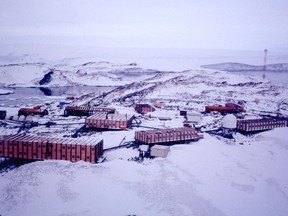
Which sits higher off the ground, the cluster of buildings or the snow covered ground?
the cluster of buildings

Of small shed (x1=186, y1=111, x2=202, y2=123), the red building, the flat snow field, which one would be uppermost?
small shed (x1=186, y1=111, x2=202, y2=123)

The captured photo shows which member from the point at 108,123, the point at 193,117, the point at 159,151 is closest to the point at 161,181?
the point at 159,151

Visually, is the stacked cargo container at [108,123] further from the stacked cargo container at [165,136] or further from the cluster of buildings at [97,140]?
the stacked cargo container at [165,136]

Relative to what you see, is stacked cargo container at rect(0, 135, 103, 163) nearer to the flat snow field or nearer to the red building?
the flat snow field

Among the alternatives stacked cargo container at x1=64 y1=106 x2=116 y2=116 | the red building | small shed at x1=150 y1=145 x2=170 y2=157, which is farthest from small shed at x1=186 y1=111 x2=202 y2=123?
the red building

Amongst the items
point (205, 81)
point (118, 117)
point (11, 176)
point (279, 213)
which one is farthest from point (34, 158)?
point (205, 81)

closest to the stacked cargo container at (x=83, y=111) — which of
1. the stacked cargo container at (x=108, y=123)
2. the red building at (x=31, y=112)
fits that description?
the red building at (x=31, y=112)
